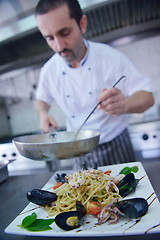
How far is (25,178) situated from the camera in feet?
3.71

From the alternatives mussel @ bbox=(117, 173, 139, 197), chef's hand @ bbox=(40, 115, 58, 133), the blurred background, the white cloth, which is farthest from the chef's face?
mussel @ bbox=(117, 173, 139, 197)

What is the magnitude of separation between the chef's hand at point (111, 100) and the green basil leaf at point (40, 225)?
56 cm

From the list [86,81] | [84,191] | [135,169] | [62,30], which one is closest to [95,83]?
[86,81]

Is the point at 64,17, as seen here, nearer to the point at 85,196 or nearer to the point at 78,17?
the point at 78,17

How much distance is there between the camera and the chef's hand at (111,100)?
96 centimetres

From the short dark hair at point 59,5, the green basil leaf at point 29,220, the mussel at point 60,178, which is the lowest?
the mussel at point 60,178

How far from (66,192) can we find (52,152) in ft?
0.53

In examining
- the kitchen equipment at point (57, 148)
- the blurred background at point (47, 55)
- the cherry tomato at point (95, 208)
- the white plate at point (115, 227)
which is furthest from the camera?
the blurred background at point (47, 55)

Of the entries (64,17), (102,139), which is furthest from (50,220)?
(64,17)

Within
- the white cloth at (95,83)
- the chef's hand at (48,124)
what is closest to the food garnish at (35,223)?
the chef's hand at (48,124)

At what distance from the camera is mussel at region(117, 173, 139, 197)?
0.73 meters

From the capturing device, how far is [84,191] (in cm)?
79

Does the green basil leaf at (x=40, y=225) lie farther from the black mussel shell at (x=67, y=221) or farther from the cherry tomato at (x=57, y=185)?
the cherry tomato at (x=57, y=185)

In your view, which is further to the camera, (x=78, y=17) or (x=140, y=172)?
(x=78, y=17)
